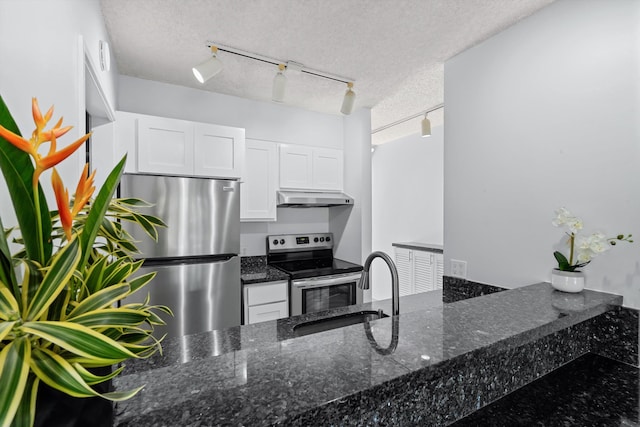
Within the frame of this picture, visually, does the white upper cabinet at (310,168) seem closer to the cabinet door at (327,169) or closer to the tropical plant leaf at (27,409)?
the cabinet door at (327,169)

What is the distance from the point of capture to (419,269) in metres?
3.93

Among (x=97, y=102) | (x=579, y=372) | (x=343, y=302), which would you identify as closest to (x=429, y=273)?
(x=343, y=302)

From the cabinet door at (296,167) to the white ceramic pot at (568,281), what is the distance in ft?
7.28

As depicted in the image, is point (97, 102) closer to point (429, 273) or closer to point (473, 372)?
point (473, 372)

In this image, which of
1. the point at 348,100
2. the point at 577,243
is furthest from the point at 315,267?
the point at 577,243

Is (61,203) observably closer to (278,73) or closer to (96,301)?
(96,301)

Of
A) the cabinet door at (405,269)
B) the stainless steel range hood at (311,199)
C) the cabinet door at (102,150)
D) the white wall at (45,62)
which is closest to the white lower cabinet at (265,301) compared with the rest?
the stainless steel range hood at (311,199)

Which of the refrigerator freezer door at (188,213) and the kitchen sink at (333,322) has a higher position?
the refrigerator freezer door at (188,213)

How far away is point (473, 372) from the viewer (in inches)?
35.8

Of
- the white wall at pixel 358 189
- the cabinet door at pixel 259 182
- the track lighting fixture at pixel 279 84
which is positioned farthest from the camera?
the white wall at pixel 358 189

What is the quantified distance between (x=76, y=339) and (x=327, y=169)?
308cm

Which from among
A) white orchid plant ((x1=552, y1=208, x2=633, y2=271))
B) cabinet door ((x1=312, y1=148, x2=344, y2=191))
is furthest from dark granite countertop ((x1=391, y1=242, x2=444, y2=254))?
→ white orchid plant ((x1=552, y1=208, x2=633, y2=271))

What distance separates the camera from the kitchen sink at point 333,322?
138 cm

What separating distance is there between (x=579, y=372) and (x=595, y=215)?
28.7 inches
